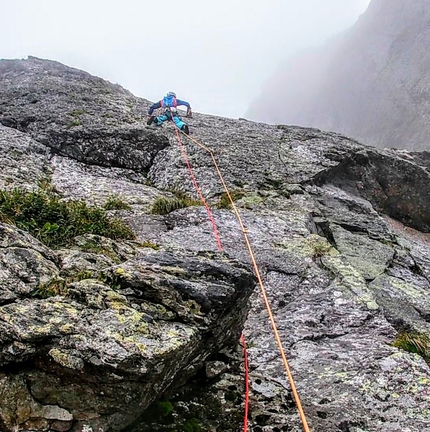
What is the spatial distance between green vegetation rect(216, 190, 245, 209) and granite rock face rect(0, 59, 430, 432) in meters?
0.20

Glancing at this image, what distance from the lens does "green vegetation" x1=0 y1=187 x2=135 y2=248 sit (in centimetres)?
791

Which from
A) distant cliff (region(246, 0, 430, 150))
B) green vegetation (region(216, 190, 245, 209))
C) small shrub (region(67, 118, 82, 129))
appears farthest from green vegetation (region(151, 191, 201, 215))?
distant cliff (region(246, 0, 430, 150))

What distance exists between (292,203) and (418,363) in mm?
7297

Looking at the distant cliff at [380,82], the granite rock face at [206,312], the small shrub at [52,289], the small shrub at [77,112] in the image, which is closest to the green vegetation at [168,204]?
the granite rock face at [206,312]

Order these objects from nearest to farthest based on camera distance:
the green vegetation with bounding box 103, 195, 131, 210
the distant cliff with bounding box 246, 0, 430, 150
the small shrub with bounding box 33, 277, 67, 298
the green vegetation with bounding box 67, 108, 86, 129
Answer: the small shrub with bounding box 33, 277, 67, 298, the green vegetation with bounding box 103, 195, 131, 210, the green vegetation with bounding box 67, 108, 86, 129, the distant cliff with bounding box 246, 0, 430, 150

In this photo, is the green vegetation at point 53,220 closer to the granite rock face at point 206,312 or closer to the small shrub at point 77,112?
the granite rock face at point 206,312

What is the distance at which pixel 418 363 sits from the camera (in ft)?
22.8

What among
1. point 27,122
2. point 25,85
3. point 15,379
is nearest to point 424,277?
point 15,379

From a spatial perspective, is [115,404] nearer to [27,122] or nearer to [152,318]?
[152,318]

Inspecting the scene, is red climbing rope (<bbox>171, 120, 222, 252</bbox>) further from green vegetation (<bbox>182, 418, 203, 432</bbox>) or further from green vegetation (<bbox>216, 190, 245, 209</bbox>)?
green vegetation (<bbox>182, 418, 203, 432</bbox>)

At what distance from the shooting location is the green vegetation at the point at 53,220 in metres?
7.91

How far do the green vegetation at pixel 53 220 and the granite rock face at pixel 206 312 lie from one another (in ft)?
1.70

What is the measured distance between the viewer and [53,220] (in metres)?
8.72

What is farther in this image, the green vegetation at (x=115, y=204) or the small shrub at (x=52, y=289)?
the green vegetation at (x=115, y=204)
